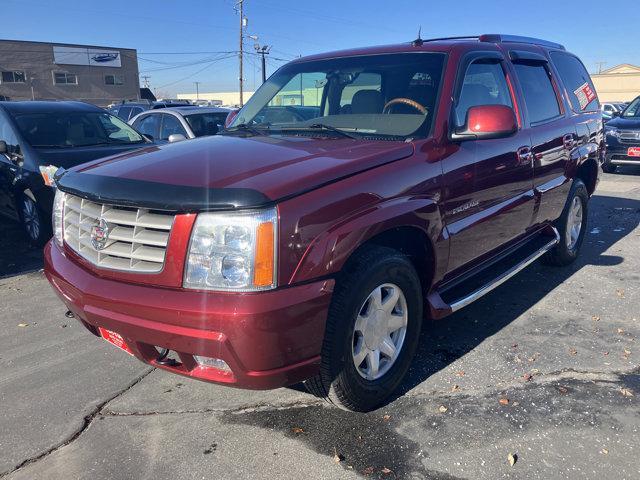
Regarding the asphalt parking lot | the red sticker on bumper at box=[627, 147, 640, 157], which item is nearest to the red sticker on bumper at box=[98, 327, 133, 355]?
the asphalt parking lot

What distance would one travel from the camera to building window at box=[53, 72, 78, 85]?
51.2 metres

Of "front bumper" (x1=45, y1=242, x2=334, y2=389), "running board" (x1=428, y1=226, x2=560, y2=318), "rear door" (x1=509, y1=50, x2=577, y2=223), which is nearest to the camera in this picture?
"front bumper" (x1=45, y1=242, x2=334, y2=389)

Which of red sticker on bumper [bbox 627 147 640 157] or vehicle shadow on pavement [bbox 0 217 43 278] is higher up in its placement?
red sticker on bumper [bbox 627 147 640 157]

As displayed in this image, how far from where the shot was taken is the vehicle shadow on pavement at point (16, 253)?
5637 mm

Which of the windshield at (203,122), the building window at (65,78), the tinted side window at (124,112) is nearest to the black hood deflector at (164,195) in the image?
the windshield at (203,122)

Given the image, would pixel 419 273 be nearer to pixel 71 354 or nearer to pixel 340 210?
pixel 340 210

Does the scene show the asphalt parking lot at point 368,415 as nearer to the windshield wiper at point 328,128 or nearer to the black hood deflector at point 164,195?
the black hood deflector at point 164,195

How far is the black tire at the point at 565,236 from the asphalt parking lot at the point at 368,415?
1022mm

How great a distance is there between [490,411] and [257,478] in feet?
4.38

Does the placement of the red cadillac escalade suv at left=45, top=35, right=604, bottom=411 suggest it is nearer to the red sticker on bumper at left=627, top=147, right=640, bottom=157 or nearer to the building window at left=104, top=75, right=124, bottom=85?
the red sticker on bumper at left=627, top=147, right=640, bottom=157

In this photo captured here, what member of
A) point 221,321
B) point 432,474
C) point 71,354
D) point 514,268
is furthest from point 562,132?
point 71,354

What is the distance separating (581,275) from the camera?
5191mm

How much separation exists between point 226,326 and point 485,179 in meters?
2.12

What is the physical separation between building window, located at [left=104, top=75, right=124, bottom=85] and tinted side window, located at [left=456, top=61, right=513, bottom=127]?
57.1 metres
